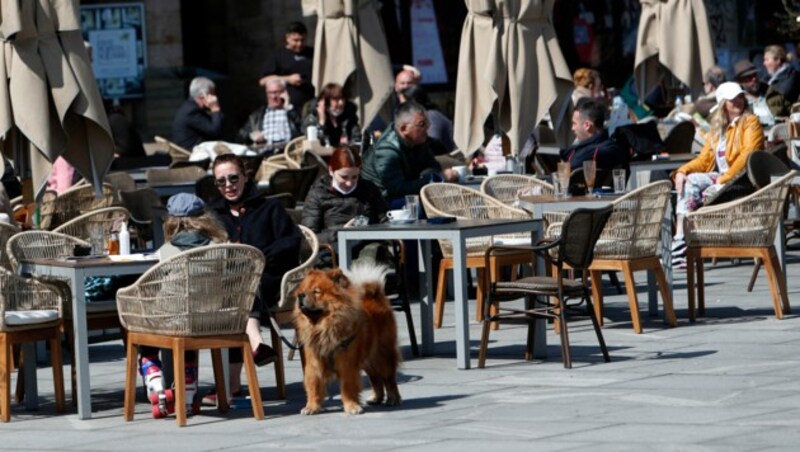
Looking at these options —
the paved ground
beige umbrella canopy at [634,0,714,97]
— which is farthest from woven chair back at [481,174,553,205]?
beige umbrella canopy at [634,0,714,97]

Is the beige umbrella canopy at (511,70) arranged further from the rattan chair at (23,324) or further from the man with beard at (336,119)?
the rattan chair at (23,324)

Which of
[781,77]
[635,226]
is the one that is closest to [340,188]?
[635,226]

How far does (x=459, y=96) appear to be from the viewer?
49.9 feet

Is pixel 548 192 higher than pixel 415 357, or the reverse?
pixel 548 192

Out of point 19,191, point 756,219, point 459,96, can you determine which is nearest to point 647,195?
point 756,219

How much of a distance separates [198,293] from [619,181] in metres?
4.58

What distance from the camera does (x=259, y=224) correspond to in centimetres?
1057

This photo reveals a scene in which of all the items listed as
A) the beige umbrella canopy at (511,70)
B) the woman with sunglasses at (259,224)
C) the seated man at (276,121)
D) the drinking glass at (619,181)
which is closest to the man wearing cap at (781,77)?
the seated man at (276,121)

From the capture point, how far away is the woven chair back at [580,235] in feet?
35.8

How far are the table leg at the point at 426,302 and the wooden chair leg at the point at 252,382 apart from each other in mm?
2312

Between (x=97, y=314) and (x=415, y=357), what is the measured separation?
Answer: 7.27ft

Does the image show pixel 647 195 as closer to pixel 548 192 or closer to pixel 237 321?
pixel 548 192

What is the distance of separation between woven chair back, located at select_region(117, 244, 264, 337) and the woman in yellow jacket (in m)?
6.46

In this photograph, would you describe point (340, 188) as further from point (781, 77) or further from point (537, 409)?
point (781, 77)
